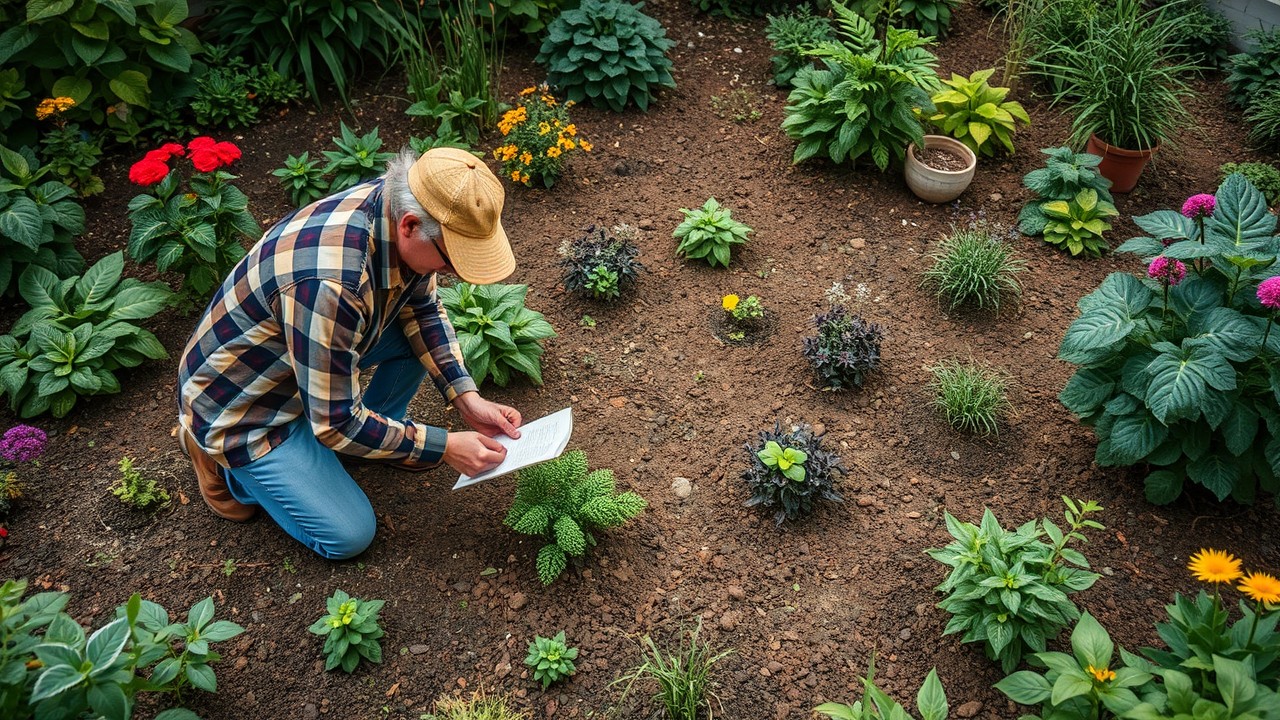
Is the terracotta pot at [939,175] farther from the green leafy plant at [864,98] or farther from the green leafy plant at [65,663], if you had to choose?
the green leafy plant at [65,663]

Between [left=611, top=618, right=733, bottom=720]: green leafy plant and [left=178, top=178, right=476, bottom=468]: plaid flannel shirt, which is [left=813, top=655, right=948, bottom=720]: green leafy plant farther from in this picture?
[left=178, top=178, right=476, bottom=468]: plaid flannel shirt

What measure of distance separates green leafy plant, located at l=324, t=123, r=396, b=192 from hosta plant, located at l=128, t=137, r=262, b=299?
738 millimetres

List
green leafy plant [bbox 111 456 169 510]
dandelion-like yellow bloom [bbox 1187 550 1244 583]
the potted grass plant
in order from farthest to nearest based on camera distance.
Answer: the potted grass plant, green leafy plant [bbox 111 456 169 510], dandelion-like yellow bloom [bbox 1187 550 1244 583]

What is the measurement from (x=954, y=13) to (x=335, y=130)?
4.43 meters

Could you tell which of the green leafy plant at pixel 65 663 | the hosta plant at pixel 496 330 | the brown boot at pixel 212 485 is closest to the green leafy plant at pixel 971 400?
the hosta plant at pixel 496 330

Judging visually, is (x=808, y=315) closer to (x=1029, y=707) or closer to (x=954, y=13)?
(x=1029, y=707)

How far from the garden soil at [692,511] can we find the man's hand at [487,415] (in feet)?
1.31

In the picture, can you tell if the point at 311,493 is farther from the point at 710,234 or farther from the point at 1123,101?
the point at 1123,101

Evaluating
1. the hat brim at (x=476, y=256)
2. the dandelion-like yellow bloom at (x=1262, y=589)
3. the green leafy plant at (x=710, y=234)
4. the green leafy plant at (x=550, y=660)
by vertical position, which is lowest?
the green leafy plant at (x=550, y=660)

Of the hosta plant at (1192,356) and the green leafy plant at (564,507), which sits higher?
the hosta plant at (1192,356)

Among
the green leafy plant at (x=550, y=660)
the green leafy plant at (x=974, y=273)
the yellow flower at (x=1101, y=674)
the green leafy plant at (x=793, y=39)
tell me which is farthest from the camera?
the green leafy plant at (x=793, y=39)

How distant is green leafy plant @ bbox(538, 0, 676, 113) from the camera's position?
548 cm

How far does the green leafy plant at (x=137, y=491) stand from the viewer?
350cm

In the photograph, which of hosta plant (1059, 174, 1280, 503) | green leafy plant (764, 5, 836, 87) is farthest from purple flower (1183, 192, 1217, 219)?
green leafy plant (764, 5, 836, 87)
